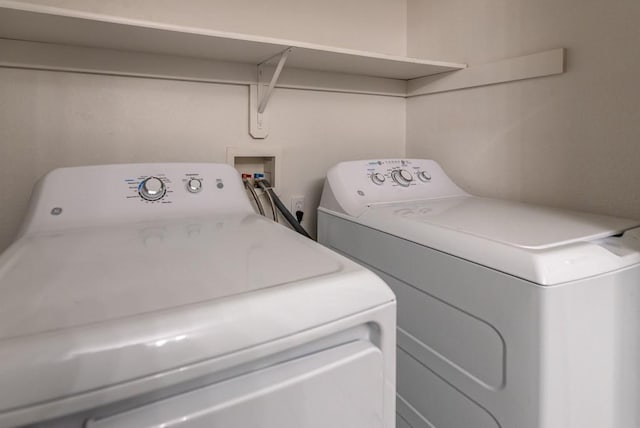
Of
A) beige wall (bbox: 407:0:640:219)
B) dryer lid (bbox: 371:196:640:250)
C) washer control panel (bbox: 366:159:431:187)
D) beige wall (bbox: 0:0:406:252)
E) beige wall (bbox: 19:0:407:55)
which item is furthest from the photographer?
washer control panel (bbox: 366:159:431:187)

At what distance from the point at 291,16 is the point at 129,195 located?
96cm

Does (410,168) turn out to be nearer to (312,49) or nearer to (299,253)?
(312,49)

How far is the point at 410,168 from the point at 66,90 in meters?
1.20

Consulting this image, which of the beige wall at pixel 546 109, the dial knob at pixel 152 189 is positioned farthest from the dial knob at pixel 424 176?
the dial knob at pixel 152 189

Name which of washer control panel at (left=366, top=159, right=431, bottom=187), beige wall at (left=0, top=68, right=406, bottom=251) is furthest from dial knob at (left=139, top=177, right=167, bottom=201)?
washer control panel at (left=366, top=159, right=431, bottom=187)

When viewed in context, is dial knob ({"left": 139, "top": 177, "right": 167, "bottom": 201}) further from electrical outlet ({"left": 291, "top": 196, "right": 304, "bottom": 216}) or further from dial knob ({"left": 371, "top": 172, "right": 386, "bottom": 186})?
dial knob ({"left": 371, "top": 172, "right": 386, "bottom": 186})

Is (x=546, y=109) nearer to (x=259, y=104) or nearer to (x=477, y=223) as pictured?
(x=477, y=223)

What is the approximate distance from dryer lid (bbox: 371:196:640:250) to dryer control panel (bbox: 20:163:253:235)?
0.50m

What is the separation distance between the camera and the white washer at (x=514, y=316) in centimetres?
69

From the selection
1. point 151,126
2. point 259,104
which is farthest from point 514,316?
point 151,126

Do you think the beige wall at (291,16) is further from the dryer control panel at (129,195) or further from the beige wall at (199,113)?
the dryer control panel at (129,195)

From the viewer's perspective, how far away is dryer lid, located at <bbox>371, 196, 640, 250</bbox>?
82 centimetres

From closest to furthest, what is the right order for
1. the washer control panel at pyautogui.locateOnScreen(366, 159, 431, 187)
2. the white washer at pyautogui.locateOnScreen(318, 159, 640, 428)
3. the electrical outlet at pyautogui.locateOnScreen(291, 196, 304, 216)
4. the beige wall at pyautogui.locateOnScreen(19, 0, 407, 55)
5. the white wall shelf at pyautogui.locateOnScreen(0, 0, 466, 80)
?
the white washer at pyautogui.locateOnScreen(318, 159, 640, 428)
the white wall shelf at pyautogui.locateOnScreen(0, 0, 466, 80)
the beige wall at pyautogui.locateOnScreen(19, 0, 407, 55)
the washer control panel at pyautogui.locateOnScreen(366, 159, 431, 187)
the electrical outlet at pyautogui.locateOnScreen(291, 196, 304, 216)

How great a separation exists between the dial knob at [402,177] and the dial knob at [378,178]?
0.05 m
